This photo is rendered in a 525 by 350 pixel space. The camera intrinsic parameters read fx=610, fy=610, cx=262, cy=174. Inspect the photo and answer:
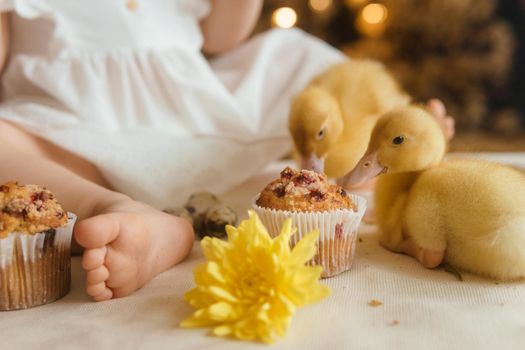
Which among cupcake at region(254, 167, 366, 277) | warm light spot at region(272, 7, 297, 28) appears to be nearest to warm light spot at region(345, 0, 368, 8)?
warm light spot at region(272, 7, 297, 28)

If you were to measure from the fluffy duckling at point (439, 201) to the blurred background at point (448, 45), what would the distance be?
1441 millimetres

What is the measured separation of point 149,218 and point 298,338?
0.29 m

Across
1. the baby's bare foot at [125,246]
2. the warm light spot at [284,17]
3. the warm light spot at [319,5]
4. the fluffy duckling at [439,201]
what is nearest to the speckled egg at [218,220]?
the baby's bare foot at [125,246]

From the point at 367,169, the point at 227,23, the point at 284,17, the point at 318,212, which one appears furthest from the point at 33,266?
the point at 284,17

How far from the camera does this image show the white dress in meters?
1.17

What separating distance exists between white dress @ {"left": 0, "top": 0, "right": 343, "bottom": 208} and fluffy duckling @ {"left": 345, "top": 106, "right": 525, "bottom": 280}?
1.33ft

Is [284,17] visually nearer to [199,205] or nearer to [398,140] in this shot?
[199,205]

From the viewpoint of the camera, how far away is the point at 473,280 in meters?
0.85

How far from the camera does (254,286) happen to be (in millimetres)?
696

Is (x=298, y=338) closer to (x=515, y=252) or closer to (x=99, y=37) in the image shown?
(x=515, y=252)

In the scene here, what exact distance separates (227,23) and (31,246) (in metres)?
0.85

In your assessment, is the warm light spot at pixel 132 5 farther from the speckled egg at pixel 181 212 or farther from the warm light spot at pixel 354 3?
the warm light spot at pixel 354 3

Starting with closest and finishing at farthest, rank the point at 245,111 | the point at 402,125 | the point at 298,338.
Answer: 1. the point at 298,338
2. the point at 402,125
3. the point at 245,111

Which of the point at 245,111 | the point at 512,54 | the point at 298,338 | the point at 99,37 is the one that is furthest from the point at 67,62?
the point at 512,54
